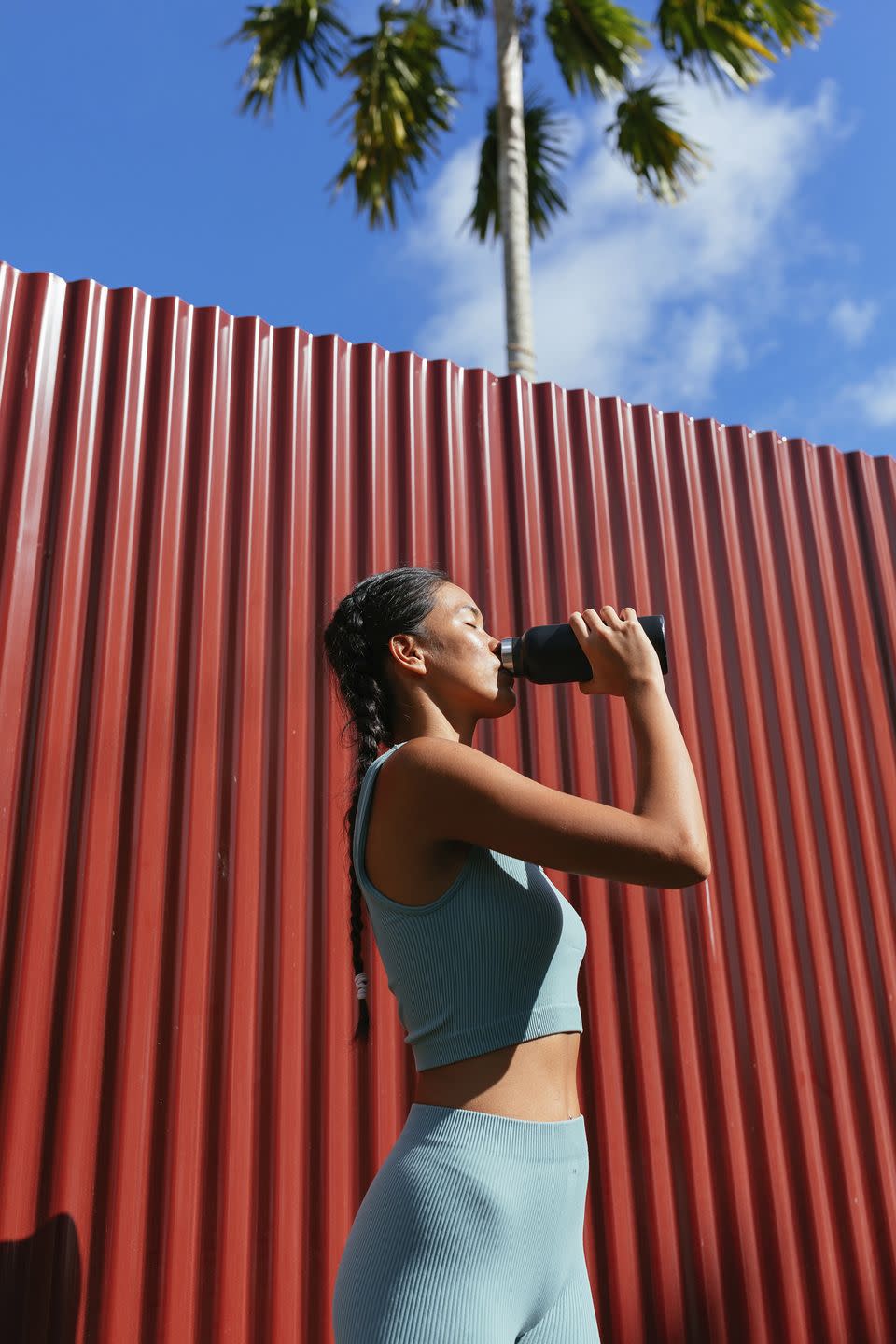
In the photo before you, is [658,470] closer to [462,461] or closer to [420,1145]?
[462,461]

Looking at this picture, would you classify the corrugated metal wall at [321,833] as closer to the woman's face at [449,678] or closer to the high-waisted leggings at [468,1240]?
the woman's face at [449,678]

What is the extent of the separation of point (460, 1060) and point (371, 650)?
75 cm

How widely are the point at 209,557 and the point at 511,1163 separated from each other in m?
2.11

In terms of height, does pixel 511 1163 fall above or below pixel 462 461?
below

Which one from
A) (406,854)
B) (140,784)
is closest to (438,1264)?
(406,854)

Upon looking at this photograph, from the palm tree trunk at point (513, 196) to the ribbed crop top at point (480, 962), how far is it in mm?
6109

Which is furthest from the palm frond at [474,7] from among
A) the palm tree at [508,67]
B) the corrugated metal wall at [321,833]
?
the corrugated metal wall at [321,833]

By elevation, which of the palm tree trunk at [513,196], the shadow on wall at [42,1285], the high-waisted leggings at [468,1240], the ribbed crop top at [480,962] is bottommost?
the shadow on wall at [42,1285]

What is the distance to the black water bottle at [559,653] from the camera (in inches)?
68.8

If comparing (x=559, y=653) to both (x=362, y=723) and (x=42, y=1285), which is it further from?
(x=42, y=1285)

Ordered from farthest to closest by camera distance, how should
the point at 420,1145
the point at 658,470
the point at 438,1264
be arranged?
the point at 658,470
the point at 420,1145
the point at 438,1264

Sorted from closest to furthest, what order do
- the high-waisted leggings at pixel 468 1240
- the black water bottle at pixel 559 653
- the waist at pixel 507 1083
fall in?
1. the high-waisted leggings at pixel 468 1240
2. the waist at pixel 507 1083
3. the black water bottle at pixel 559 653

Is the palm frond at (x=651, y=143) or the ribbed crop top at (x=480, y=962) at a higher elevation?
the palm frond at (x=651, y=143)

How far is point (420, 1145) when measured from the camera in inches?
53.9
